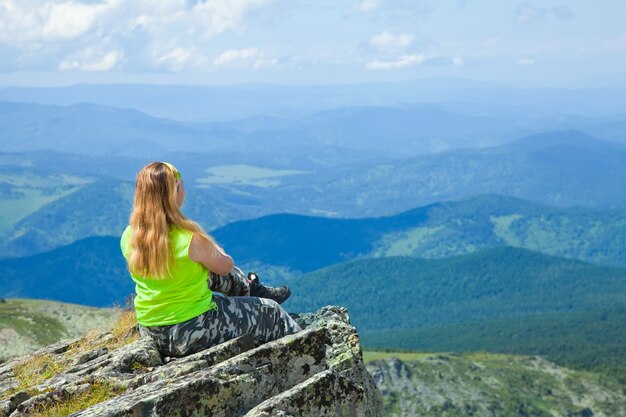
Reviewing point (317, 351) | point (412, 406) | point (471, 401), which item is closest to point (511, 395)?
point (471, 401)

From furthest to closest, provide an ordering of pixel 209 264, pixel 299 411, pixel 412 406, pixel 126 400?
pixel 412 406, pixel 209 264, pixel 299 411, pixel 126 400

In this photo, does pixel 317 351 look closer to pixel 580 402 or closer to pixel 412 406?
pixel 412 406

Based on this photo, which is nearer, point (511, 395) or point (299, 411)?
point (299, 411)

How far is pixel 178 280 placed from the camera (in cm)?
1459

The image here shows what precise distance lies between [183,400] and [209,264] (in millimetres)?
2809

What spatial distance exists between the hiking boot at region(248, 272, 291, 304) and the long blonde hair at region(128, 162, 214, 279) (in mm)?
2828

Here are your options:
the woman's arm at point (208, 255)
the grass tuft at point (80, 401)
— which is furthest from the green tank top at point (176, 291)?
the grass tuft at point (80, 401)

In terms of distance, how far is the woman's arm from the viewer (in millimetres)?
14281

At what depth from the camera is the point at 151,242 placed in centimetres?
1412

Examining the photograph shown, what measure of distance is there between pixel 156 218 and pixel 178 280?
133 centimetres

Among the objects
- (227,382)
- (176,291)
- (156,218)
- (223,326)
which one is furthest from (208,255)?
(227,382)

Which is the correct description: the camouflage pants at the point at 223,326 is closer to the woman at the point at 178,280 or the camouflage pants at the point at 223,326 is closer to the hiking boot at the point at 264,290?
the woman at the point at 178,280

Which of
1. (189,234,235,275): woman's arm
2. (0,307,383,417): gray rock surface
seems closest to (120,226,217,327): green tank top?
(189,234,235,275): woman's arm

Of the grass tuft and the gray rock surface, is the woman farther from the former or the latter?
the grass tuft
